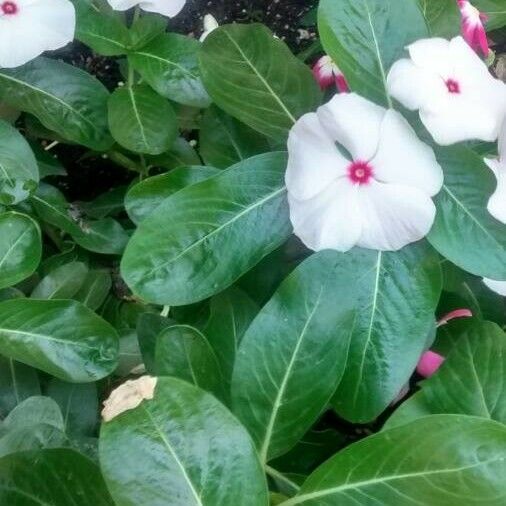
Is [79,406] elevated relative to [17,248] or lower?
lower

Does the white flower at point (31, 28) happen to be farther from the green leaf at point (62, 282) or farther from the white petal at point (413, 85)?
the white petal at point (413, 85)

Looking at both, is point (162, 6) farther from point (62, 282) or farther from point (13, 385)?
point (13, 385)

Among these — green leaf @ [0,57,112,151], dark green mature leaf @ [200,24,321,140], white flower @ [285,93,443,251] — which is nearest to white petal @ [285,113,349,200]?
white flower @ [285,93,443,251]

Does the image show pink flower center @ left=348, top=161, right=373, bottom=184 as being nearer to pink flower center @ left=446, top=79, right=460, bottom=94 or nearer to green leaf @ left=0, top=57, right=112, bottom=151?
pink flower center @ left=446, top=79, right=460, bottom=94

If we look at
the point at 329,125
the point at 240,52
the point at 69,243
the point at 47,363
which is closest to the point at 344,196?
the point at 329,125

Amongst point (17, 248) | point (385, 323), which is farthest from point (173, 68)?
point (385, 323)

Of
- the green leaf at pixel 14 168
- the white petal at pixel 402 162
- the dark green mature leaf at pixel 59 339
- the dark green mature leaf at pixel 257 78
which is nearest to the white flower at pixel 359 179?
the white petal at pixel 402 162
